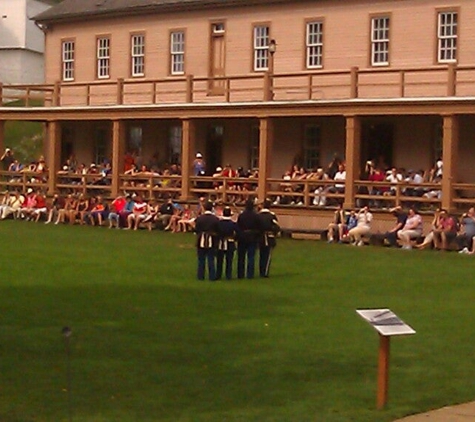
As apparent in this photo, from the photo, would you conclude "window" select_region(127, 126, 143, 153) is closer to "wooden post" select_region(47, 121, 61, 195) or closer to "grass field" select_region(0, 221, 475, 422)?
"wooden post" select_region(47, 121, 61, 195)

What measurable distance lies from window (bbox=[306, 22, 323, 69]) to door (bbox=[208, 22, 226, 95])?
347 cm

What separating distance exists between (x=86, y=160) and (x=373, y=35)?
1457cm

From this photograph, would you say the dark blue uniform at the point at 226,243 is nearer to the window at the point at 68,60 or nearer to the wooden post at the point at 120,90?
the wooden post at the point at 120,90

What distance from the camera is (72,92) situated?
47.9 meters

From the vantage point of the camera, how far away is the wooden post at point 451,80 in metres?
33.9

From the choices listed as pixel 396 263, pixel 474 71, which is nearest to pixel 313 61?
pixel 474 71

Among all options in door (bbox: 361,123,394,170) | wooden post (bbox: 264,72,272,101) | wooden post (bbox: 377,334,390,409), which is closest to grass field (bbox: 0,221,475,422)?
wooden post (bbox: 377,334,390,409)

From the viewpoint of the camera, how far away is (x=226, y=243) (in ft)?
77.1

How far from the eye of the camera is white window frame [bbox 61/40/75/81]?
48794mm

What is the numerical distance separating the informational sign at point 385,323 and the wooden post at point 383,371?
0.12 meters

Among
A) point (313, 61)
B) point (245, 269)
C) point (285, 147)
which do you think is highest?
point (313, 61)

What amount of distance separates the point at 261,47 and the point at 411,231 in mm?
11896

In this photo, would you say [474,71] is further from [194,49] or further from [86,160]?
[86,160]

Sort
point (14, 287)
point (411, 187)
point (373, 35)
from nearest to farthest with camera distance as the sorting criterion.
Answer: point (14, 287) → point (411, 187) → point (373, 35)
